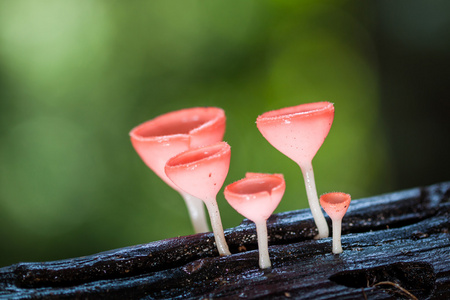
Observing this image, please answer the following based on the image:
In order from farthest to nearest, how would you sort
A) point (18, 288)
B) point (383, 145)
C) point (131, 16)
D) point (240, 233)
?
point (383, 145), point (131, 16), point (240, 233), point (18, 288)

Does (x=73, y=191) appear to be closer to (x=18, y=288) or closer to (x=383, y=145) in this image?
(x=18, y=288)

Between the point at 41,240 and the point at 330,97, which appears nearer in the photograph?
the point at 41,240

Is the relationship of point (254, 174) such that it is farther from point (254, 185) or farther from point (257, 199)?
point (257, 199)

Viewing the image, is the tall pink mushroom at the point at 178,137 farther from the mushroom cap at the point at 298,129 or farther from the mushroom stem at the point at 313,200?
the mushroom stem at the point at 313,200

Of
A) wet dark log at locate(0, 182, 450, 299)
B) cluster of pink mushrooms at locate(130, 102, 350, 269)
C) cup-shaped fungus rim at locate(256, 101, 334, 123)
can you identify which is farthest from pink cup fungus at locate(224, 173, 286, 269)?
cup-shaped fungus rim at locate(256, 101, 334, 123)

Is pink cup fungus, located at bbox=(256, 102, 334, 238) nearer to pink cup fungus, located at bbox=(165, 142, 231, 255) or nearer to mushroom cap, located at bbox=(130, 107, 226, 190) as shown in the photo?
pink cup fungus, located at bbox=(165, 142, 231, 255)

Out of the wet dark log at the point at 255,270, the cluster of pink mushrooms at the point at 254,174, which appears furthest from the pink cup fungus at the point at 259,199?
the wet dark log at the point at 255,270

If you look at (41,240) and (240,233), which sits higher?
(240,233)

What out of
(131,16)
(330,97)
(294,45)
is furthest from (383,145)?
(131,16)
